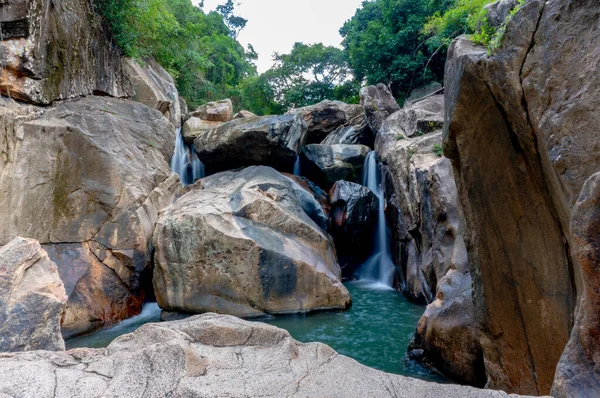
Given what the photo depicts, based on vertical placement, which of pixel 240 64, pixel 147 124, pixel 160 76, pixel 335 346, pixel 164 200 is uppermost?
pixel 240 64

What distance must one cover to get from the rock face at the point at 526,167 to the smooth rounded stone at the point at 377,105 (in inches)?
420

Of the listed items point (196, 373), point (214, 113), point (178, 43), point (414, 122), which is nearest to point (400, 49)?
point (214, 113)

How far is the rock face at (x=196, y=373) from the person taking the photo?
268 cm

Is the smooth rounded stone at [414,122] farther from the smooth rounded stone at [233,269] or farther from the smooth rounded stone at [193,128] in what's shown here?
the smooth rounded stone at [193,128]

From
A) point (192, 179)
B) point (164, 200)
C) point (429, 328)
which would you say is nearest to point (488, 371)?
point (429, 328)

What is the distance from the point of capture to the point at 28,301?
14.0ft

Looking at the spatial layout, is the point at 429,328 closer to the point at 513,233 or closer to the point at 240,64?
the point at 513,233

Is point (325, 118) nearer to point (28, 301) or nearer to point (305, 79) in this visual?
point (305, 79)

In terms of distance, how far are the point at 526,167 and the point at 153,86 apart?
1309 centimetres

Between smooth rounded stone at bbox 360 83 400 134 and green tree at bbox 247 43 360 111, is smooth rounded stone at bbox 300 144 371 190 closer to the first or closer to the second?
smooth rounded stone at bbox 360 83 400 134

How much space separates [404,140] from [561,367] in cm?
983

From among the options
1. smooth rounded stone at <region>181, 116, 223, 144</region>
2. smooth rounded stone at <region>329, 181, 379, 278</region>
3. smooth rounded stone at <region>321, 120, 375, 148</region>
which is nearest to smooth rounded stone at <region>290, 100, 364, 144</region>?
smooth rounded stone at <region>321, 120, 375, 148</region>

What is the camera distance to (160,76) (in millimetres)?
15727

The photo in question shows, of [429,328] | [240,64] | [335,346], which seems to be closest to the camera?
[429,328]
